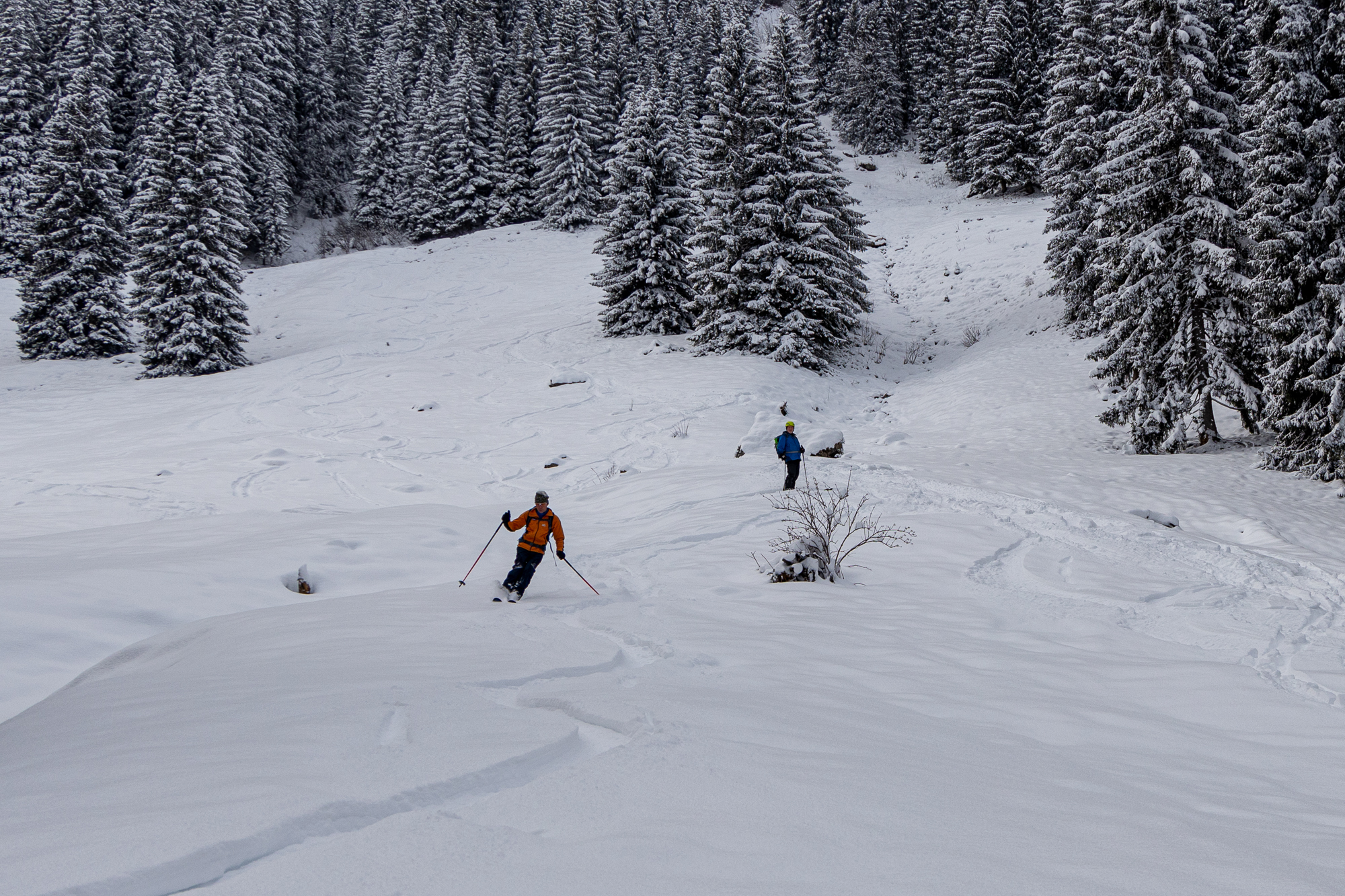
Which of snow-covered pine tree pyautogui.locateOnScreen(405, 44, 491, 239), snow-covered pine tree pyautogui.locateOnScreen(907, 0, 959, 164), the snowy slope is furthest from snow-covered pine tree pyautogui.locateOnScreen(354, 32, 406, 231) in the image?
snow-covered pine tree pyautogui.locateOnScreen(907, 0, 959, 164)

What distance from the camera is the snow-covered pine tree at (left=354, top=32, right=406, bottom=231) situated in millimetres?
53469

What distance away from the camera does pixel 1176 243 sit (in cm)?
1631

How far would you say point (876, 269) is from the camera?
36.8m

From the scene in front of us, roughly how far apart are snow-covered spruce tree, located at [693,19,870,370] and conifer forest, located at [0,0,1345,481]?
0.11 m

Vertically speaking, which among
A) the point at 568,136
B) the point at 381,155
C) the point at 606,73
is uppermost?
the point at 606,73

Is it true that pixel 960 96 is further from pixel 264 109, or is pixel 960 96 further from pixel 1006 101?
pixel 264 109

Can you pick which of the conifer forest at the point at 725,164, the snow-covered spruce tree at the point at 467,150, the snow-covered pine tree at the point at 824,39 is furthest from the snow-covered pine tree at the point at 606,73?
the snow-covered pine tree at the point at 824,39

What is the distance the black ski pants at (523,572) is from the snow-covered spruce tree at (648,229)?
68.5ft

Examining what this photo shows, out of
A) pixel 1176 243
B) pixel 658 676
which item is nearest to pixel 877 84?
pixel 1176 243

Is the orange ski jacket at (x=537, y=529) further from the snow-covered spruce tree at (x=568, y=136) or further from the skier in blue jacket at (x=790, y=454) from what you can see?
the snow-covered spruce tree at (x=568, y=136)

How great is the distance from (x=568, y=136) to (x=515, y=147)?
688cm

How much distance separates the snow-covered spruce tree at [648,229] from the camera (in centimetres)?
2808

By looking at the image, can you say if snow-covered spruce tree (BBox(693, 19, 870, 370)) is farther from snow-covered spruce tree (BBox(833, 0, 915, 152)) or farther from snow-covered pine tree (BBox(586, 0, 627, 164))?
snow-covered spruce tree (BBox(833, 0, 915, 152))

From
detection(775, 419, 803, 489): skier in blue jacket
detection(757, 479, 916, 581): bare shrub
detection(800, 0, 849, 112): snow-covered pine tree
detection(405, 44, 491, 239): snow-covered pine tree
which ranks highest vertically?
detection(800, 0, 849, 112): snow-covered pine tree
